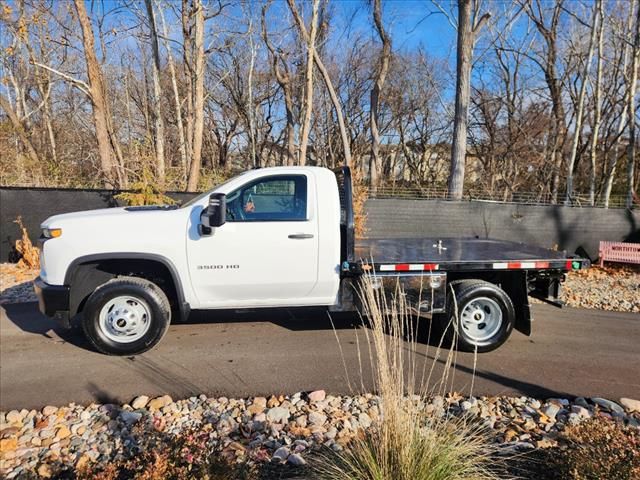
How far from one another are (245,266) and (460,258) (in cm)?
241

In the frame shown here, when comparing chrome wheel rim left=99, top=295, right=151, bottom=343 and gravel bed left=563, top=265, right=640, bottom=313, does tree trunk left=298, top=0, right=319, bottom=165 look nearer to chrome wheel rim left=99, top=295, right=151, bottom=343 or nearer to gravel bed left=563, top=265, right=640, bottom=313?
gravel bed left=563, top=265, right=640, bottom=313

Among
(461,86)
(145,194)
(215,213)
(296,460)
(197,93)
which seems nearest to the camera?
(296,460)

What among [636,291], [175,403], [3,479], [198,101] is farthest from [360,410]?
[198,101]

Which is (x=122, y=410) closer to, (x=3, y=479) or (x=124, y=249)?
(x=3, y=479)

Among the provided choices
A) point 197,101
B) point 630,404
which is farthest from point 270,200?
point 197,101

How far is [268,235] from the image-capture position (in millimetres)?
4188

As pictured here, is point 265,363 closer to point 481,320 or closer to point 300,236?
point 300,236

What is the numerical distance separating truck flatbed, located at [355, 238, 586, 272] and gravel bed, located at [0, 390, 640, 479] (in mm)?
1382

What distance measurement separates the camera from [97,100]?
1093cm

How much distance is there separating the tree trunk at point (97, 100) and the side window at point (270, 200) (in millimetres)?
8559

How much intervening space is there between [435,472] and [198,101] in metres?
12.3

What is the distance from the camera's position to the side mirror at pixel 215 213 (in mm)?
3875

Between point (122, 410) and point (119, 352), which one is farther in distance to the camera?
point (119, 352)

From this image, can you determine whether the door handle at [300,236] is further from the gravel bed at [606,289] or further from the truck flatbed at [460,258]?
the gravel bed at [606,289]
